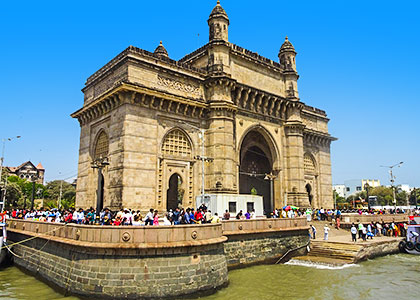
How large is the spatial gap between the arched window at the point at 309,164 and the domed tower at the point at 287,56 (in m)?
9.20

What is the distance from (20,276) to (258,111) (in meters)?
19.5

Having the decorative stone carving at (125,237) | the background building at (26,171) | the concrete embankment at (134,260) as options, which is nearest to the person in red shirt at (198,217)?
the concrete embankment at (134,260)

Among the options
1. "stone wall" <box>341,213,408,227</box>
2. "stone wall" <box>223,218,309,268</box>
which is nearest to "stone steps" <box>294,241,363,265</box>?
"stone wall" <box>223,218,309,268</box>

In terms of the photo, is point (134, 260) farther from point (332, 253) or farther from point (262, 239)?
point (332, 253)

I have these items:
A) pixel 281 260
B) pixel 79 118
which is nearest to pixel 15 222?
pixel 79 118

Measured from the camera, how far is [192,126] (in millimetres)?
20297

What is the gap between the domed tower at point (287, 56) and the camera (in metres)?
29.4

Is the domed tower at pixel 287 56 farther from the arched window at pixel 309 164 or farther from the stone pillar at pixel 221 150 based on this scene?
the stone pillar at pixel 221 150

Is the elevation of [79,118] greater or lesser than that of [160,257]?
greater

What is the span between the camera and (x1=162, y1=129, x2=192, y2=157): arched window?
20.8 meters

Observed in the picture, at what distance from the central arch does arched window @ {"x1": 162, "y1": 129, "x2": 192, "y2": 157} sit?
24.4 ft

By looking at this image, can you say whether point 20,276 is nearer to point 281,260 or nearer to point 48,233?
point 48,233

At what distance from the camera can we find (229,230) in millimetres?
15172

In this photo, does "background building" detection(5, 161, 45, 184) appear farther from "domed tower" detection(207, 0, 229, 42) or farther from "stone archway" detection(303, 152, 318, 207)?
"domed tower" detection(207, 0, 229, 42)
